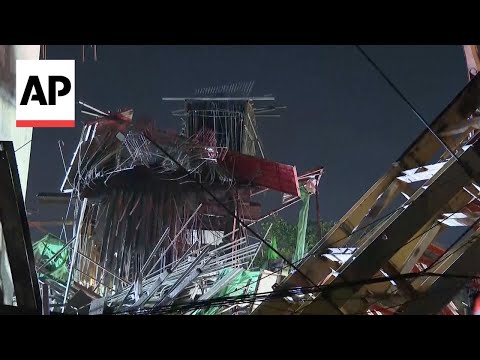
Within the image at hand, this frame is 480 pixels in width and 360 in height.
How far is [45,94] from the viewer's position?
9.15 feet

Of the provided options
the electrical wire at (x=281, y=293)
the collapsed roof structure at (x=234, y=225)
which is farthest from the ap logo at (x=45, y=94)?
the electrical wire at (x=281, y=293)

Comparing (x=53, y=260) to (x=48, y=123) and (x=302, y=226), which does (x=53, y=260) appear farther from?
(x=302, y=226)

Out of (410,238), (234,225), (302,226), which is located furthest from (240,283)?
(410,238)

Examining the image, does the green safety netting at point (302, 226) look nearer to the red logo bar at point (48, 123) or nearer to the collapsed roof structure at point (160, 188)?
the collapsed roof structure at point (160, 188)

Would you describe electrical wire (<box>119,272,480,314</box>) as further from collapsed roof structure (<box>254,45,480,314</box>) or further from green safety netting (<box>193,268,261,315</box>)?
green safety netting (<box>193,268,261,315</box>)

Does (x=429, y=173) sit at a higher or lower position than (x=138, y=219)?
higher

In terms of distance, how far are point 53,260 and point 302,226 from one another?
2040 millimetres

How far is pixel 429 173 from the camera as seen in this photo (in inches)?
94.6

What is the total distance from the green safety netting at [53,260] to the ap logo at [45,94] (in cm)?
151

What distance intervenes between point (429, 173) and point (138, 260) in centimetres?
263

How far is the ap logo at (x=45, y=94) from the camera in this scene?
2.79 meters
